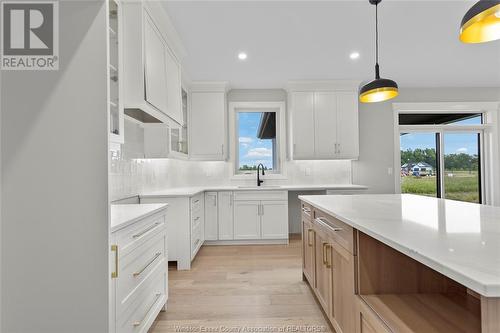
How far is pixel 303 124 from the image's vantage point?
4.37 metres

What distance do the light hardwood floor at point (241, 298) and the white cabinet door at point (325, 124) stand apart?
5.90ft

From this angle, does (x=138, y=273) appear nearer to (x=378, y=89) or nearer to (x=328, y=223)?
(x=328, y=223)

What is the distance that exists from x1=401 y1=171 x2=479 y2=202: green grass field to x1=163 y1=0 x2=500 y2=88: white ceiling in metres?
1.69

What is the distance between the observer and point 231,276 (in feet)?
9.39

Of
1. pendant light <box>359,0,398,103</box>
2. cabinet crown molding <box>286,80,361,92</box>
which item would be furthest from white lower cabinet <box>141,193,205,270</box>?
cabinet crown molding <box>286,80,361,92</box>

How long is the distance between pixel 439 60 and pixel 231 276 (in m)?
3.95

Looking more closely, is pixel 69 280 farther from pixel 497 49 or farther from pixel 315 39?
pixel 497 49

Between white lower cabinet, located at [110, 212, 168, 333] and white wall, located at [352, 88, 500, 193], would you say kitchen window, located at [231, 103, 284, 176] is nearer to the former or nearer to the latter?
white wall, located at [352, 88, 500, 193]

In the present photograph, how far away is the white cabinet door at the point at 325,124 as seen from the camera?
14.4 feet

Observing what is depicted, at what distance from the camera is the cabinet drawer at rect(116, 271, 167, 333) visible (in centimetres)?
144

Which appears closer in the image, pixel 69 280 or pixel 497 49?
pixel 69 280

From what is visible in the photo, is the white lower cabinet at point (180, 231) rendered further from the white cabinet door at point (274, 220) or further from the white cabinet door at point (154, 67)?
the white cabinet door at point (274, 220)

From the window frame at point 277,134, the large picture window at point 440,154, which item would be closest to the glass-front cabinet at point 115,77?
the window frame at point 277,134

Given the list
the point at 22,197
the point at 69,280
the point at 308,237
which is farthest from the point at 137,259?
the point at 308,237
